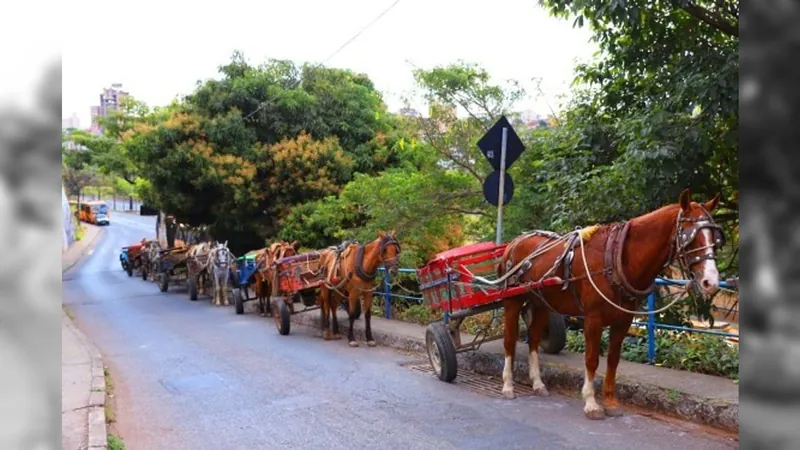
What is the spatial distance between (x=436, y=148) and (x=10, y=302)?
12.0m

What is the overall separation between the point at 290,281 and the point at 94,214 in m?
69.9

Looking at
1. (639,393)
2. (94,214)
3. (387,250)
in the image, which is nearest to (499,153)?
(387,250)

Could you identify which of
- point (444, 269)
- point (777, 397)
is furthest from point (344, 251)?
point (777, 397)

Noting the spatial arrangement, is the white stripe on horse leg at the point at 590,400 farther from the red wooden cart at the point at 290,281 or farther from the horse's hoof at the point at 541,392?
the red wooden cart at the point at 290,281

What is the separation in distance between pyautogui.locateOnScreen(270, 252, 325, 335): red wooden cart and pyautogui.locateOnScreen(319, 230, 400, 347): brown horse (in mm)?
347

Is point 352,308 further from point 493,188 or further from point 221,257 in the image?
point 221,257

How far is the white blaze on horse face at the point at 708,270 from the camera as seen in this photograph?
486cm

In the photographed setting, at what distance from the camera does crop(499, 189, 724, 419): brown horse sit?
5074 millimetres

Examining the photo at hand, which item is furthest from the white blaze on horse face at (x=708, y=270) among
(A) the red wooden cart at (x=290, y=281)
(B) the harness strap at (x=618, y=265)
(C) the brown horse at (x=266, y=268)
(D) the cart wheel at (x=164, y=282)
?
(D) the cart wheel at (x=164, y=282)

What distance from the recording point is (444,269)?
304 inches

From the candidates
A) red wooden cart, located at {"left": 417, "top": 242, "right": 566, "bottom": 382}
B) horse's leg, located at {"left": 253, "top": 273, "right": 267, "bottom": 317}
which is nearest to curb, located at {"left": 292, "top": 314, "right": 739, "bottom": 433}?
red wooden cart, located at {"left": 417, "top": 242, "right": 566, "bottom": 382}

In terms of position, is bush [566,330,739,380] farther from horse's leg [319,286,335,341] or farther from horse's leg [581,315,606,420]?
horse's leg [319,286,335,341]

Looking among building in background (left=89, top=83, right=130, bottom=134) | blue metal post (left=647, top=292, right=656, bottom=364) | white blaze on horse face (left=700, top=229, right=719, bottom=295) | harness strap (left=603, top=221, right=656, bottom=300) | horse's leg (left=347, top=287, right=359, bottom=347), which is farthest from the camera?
building in background (left=89, top=83, right=130, bottom=134)

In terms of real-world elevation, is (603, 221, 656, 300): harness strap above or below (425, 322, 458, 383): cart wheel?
above
